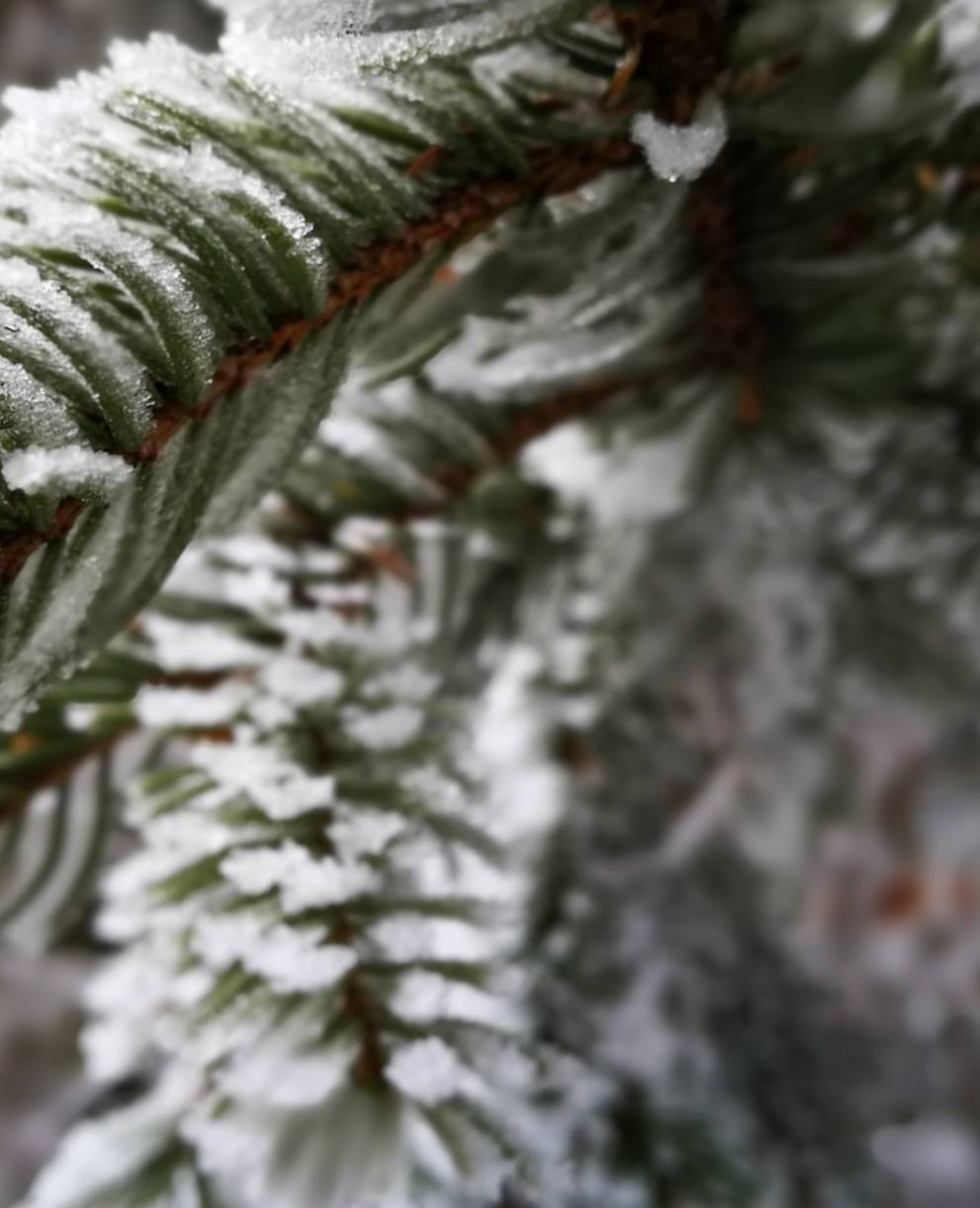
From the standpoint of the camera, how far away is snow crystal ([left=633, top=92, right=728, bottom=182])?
0.24 meters

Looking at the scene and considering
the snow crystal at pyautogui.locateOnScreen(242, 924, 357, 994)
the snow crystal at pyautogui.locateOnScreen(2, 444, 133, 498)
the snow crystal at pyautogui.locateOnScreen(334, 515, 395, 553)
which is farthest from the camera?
the snow crystal at pyautogui.locateOnScreen(334, 515, 395, 553)

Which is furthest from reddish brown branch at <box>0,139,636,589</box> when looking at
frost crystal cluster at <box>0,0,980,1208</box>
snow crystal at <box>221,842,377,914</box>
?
snow crystal at <box>221,842,377,914</box>

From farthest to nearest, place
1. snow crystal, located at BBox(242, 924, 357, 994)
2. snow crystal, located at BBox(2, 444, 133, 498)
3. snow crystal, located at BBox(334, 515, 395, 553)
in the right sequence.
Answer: snow crystal, located at BBox(334, 515, 395, 553) < snow crystal, located at BBox(242, 924, 357, 994) < snow crystal, located at BBox(2, 444, 133, 498)

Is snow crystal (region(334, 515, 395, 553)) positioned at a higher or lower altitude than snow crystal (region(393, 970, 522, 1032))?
higher

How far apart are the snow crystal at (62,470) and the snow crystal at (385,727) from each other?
0.15m

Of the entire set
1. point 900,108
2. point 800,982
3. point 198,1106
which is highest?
point 900,108

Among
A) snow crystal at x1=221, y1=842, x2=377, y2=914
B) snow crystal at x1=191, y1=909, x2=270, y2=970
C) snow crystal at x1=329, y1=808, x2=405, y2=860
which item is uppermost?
snow crystal at x1=329, y1=808, x2=405, y2=860

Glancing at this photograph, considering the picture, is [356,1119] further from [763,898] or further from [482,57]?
[763,898]

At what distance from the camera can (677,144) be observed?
24 centimetres

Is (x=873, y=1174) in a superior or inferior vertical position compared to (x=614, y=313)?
inferior

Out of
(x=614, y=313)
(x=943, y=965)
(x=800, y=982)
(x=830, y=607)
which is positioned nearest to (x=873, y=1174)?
(x=800, y=982)

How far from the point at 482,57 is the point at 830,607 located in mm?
390

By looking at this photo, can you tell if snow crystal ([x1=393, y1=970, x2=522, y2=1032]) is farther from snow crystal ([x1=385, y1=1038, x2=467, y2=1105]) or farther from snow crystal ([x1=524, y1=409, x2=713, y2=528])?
snow crystal ([x1=524, y1=409, x2=713, y2=528])

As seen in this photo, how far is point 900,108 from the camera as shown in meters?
0.30
